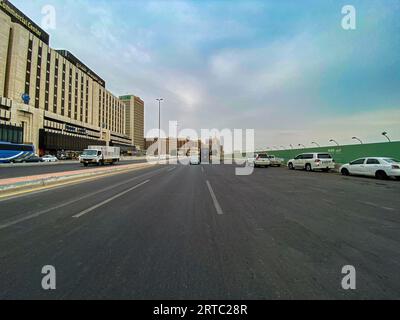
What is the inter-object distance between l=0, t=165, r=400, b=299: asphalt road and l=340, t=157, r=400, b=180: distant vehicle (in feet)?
36.5

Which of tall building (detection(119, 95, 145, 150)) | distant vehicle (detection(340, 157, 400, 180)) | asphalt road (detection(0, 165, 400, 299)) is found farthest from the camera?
tall building (detection(119, 95, 145, 150))

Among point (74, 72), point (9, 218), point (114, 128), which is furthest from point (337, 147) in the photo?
point (114, 128)

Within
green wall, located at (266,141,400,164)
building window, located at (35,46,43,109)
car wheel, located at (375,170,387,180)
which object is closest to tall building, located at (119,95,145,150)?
building window, located at (35,46,43,109)

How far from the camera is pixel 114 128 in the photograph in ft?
380

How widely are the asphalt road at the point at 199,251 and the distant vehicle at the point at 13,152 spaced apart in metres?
38.2

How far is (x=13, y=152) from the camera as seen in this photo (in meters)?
36.3

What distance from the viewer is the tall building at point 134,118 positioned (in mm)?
145000

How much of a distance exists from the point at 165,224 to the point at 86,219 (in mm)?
2035

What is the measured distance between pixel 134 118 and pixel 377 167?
486 ft

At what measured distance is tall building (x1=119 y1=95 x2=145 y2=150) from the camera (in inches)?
5709

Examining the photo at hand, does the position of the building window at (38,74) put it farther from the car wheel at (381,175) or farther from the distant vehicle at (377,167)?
the car wheel at (381,175)

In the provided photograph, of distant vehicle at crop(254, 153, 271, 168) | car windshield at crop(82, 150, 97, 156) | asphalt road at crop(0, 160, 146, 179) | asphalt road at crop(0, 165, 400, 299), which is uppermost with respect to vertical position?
car windshield at crop(82, 150, 97, 156)

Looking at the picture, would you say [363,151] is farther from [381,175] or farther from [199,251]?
[199,251]

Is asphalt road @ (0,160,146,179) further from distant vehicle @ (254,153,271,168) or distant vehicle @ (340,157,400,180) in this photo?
distant vehicle @ (340,157,400,180)
